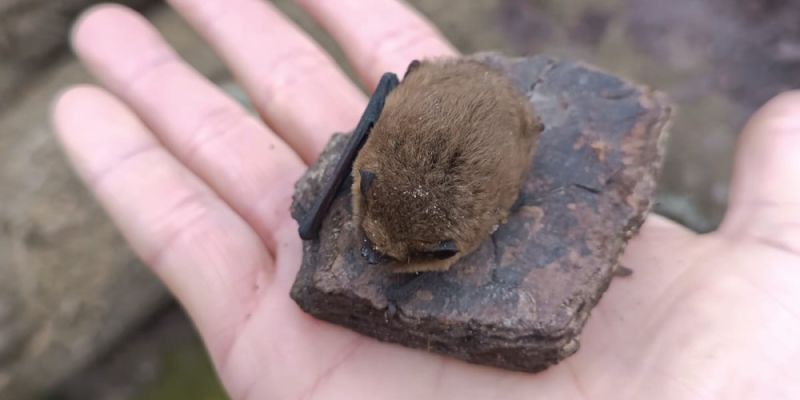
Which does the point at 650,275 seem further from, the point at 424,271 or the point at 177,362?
the point at 177,362

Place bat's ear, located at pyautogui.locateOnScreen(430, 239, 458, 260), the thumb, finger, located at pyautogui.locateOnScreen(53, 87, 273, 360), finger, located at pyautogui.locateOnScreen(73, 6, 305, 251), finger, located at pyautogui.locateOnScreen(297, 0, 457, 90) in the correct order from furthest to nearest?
finger, located at pyautogui.locateOnScreen(297, 0, 457, 90) → finger, located at pyautogui.locateOnScreen(73, 6, 305, 251) → finger, located at pyautogui.locateOnScreen(53, 87, 273, 360) → the thumb → bat's ear, located at pyautogui.locateOnScreen(430, 239, 458, 260)

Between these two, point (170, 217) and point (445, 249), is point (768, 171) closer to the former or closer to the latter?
point (445, 249)

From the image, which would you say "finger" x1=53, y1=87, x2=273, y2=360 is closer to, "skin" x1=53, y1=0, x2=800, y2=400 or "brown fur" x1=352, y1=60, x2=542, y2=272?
"skin" x1=53, y1=0, x2=800, y2=400

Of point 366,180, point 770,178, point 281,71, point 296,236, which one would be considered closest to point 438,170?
point 366,180

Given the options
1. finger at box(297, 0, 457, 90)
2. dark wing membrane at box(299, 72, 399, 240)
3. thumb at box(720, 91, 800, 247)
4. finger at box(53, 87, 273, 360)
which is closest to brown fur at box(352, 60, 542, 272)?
dark wing membrane at box(299, 72, 399, 240)

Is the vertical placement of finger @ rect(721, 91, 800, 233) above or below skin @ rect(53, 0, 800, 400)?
above

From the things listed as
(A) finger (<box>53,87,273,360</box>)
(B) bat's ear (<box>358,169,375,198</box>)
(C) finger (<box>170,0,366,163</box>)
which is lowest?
(A) finger (<box>53,87,273,360</box>)

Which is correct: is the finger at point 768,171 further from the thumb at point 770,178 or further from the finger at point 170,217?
the finger at point 170,217
